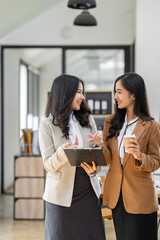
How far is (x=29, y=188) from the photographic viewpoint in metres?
5.39

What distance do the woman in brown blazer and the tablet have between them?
0.40ft

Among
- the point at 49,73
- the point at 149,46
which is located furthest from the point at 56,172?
the point at 49,73

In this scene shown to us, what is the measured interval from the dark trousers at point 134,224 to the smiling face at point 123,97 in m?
0.55

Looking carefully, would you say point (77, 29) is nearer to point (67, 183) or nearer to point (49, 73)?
point (49, 73)

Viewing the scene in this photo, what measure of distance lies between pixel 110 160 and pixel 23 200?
3159 millimetres

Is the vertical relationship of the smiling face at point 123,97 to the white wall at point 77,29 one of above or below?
below

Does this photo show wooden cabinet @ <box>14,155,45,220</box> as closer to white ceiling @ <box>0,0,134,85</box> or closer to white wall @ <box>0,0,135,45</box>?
white ceiling @ <box>0,0,134,85</box>

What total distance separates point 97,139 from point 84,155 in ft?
0.55

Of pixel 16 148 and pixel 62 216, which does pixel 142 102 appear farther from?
pixel 16 148

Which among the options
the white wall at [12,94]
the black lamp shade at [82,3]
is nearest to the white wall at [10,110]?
the white wall at [12,94]

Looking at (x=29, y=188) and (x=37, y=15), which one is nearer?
(x=29, y=188)

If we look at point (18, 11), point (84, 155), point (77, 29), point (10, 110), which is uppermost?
point (18, 11)

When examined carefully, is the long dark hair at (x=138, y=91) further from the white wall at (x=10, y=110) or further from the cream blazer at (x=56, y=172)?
the white wall at (x=10, y=110)

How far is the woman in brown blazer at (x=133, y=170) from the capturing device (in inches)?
92.7
